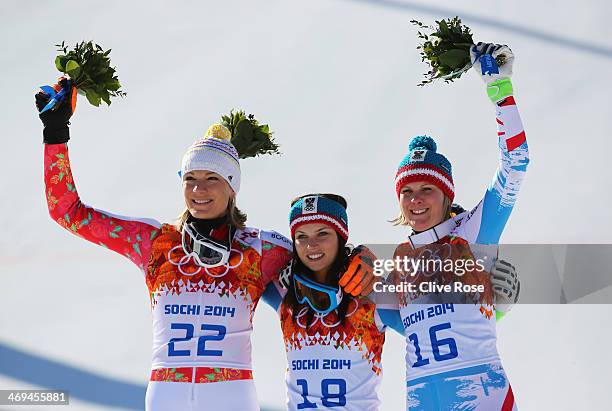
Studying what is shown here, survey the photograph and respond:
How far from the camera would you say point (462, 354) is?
3.35m

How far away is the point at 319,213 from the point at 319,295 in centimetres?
39

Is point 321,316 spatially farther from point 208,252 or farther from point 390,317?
point 208,252

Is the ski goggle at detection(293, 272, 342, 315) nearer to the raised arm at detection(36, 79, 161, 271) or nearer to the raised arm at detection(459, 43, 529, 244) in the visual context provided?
the raised arm at detection(459, 43, 529, 244)

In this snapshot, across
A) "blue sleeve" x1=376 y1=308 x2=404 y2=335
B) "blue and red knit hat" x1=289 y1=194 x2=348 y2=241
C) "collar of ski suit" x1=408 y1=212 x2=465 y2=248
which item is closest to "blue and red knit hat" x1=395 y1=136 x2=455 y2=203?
"collar of ski suit" x1=408 y1=212 x2=465 y2=248

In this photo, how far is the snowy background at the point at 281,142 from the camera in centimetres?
519

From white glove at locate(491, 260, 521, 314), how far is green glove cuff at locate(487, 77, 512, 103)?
734 mm

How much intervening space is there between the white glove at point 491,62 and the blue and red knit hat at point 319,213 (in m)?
0.91

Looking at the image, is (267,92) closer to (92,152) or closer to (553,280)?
(92,152)

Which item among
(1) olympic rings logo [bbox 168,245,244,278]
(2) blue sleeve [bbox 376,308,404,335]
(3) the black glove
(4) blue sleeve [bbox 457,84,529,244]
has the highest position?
(3) the black glove

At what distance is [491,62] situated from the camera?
3.61m

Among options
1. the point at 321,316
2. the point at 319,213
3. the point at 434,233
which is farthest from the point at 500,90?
the point at 321,316

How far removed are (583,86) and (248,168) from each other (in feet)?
12.4

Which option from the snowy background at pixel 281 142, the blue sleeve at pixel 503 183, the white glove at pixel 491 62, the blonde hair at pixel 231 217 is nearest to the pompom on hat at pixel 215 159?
the blonde hair at pixel 231 217

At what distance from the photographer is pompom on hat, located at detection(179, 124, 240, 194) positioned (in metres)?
3.89
